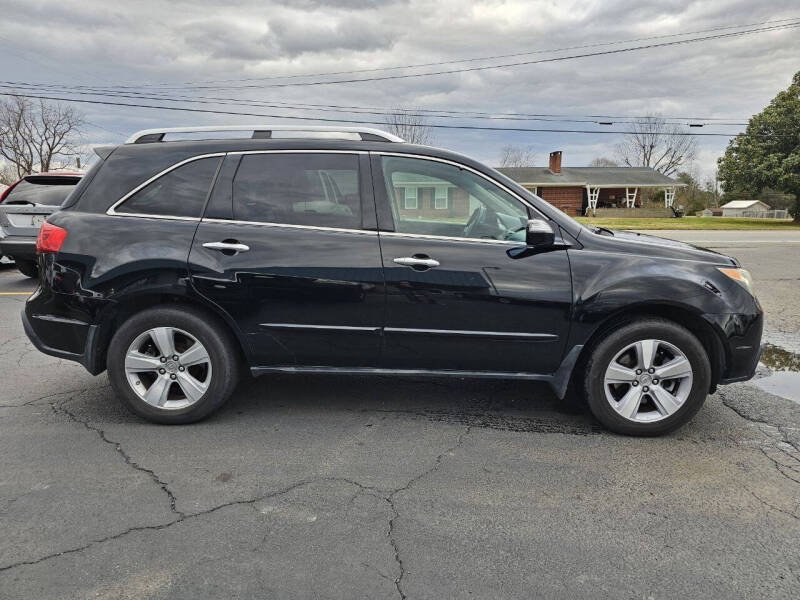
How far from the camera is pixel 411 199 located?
12.1 ft

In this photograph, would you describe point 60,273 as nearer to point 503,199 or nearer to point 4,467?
point 4,467

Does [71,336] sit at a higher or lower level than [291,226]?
lower

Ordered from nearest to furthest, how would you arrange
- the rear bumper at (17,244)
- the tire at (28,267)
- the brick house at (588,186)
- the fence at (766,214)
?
1. the rear bumper at (17,244)
2. the tire at (28,267)
3. the brick house at (588,186)
4. the fence at (766,214)

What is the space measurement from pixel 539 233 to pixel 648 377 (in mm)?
1142

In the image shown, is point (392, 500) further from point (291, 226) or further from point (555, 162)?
→ point (555, 162)

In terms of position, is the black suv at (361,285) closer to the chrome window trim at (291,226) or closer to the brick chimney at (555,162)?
the chrome window trim at (291,226)

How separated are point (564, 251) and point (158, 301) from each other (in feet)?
8.55

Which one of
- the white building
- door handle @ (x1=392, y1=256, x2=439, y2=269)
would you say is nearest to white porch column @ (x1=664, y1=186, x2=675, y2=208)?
the white building

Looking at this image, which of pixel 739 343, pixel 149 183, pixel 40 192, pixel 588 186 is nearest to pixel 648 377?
pixel 739 343

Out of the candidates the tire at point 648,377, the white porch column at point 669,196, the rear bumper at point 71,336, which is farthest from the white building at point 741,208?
the rear bumper at point 71,336

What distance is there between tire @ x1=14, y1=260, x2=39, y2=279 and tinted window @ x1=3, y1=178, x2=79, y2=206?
987 mm

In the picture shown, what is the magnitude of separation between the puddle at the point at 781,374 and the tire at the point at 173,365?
416 centimetres

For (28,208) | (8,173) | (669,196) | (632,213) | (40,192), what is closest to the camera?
(28,208)

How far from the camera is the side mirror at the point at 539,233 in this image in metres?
3.40
